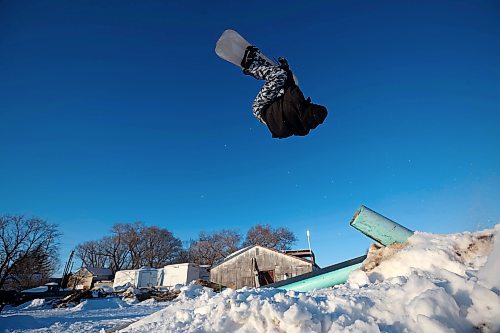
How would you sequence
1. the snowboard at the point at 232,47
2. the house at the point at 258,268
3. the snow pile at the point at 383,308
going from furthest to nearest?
1. the house at the point at 258,268
2. the snowboard at the point at 232,47
3. the snow pile at the point at 383,308

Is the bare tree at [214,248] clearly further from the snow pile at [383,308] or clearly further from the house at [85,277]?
the snow pile at [383,308]

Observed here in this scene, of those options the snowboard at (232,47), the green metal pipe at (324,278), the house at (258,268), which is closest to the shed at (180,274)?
the house at (258,268)

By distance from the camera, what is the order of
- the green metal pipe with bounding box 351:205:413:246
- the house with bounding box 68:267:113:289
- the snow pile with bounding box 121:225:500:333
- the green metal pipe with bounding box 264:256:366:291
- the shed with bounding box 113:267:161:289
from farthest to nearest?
the house with bounding box 68:267:113:289
the shed with bounding box 113:267:161:289
the green metal pipe with bounding box 264:256:366:291
the green metal pipe with bounding box 351:205:413:246
the snow pile with bounding box 121:225:500:333

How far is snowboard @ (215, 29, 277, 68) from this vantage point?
153 inches

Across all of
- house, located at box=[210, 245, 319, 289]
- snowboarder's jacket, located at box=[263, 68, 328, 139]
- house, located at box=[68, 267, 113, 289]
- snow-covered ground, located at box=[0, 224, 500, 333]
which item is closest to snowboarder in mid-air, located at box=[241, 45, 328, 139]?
snowboarder's jacket, located at box=[263, 68, 328, 139]

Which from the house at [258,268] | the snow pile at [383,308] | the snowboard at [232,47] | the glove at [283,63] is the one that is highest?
the snowboard at [232,47]

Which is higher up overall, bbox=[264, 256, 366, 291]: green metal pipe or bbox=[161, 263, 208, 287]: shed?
bbox=[161, 263, 208, 287]: shed

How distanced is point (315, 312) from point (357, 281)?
1175mm

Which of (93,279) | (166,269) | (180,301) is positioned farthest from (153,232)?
(180,301)

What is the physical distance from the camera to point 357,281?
2768mm

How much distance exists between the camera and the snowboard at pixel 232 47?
12.7 feet

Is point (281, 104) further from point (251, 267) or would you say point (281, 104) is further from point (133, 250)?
point (133, 250)

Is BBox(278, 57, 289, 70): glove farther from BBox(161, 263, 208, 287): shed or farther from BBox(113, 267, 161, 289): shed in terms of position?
BBox(113, 267, 161, 289): shed

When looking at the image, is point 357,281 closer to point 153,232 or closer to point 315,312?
point 315,312
